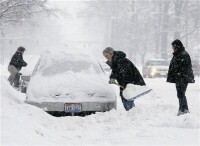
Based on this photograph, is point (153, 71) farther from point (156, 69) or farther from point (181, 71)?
point (181, 71)

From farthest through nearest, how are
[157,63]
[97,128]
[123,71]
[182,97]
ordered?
[157,63] → [182,97] → [123,71] → [97,128]

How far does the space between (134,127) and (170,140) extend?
3.65 ft

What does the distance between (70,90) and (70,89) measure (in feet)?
0.12

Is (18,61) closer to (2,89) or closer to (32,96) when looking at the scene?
(2,89)

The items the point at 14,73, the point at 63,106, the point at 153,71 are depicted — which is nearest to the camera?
the point at 63,106

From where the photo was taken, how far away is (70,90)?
866 cm

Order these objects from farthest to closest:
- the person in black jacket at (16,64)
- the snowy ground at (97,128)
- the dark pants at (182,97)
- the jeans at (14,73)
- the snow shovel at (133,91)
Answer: the jeans at (14,73) → the person in black jacket at (16,64) → the dark pants at (182,97) → the snow shovel at (133,91) → the snowy ground at (97,128)

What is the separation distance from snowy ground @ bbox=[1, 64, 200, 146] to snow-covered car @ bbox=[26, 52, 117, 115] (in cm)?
26

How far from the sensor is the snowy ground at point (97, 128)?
6316 millimetres

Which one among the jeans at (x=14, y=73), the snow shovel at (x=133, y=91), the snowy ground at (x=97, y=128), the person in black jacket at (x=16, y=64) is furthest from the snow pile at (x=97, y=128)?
the jeans at (x=14, y=73)

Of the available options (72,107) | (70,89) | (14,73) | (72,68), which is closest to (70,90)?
(70,89)

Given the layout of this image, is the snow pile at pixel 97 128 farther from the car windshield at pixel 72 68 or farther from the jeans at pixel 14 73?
the jeans at pixel 14 73

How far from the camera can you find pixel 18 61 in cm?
1527

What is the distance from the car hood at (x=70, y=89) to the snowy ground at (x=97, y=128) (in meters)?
0.35
